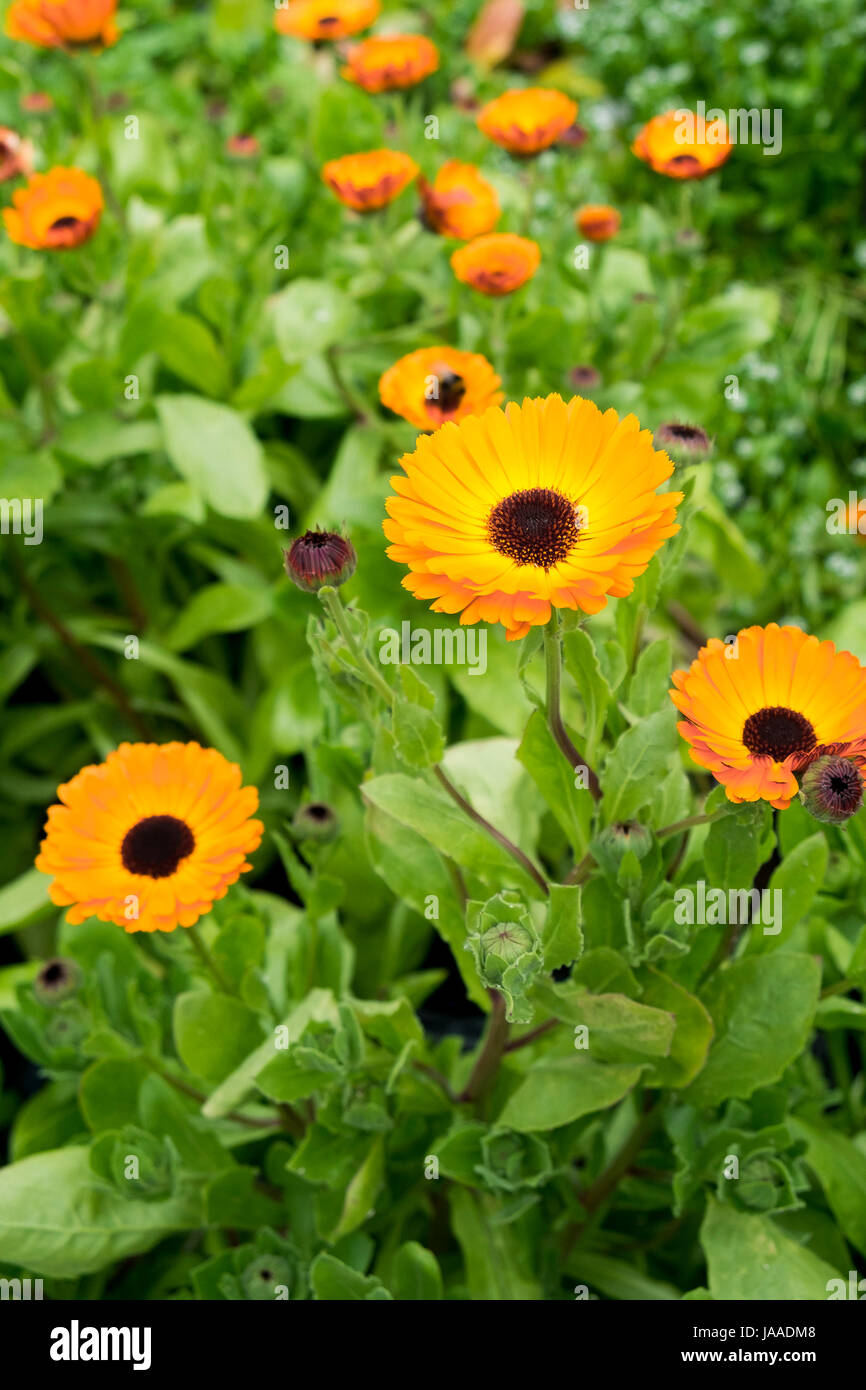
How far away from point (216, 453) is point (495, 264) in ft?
1.48

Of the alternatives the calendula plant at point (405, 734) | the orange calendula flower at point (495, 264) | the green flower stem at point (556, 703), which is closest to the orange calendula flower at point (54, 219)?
the calendula plant at point (405, 734)

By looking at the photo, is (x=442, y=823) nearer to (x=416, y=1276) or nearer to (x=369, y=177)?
(x=416, y=1276)

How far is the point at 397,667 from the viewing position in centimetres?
90

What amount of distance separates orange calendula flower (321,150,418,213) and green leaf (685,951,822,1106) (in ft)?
3.11

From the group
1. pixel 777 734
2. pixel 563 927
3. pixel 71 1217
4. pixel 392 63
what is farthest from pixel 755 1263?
pixel 392 63

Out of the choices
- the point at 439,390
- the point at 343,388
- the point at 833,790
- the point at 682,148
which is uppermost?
the point at 682,148

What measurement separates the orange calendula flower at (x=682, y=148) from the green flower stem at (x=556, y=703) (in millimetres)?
883

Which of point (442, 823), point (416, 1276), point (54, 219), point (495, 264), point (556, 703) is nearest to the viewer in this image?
point (556, 703)

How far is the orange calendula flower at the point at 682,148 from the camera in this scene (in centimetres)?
150

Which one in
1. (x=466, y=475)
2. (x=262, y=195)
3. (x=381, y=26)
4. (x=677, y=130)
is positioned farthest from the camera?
(x=381, y=26)

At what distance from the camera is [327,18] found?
1.82m
